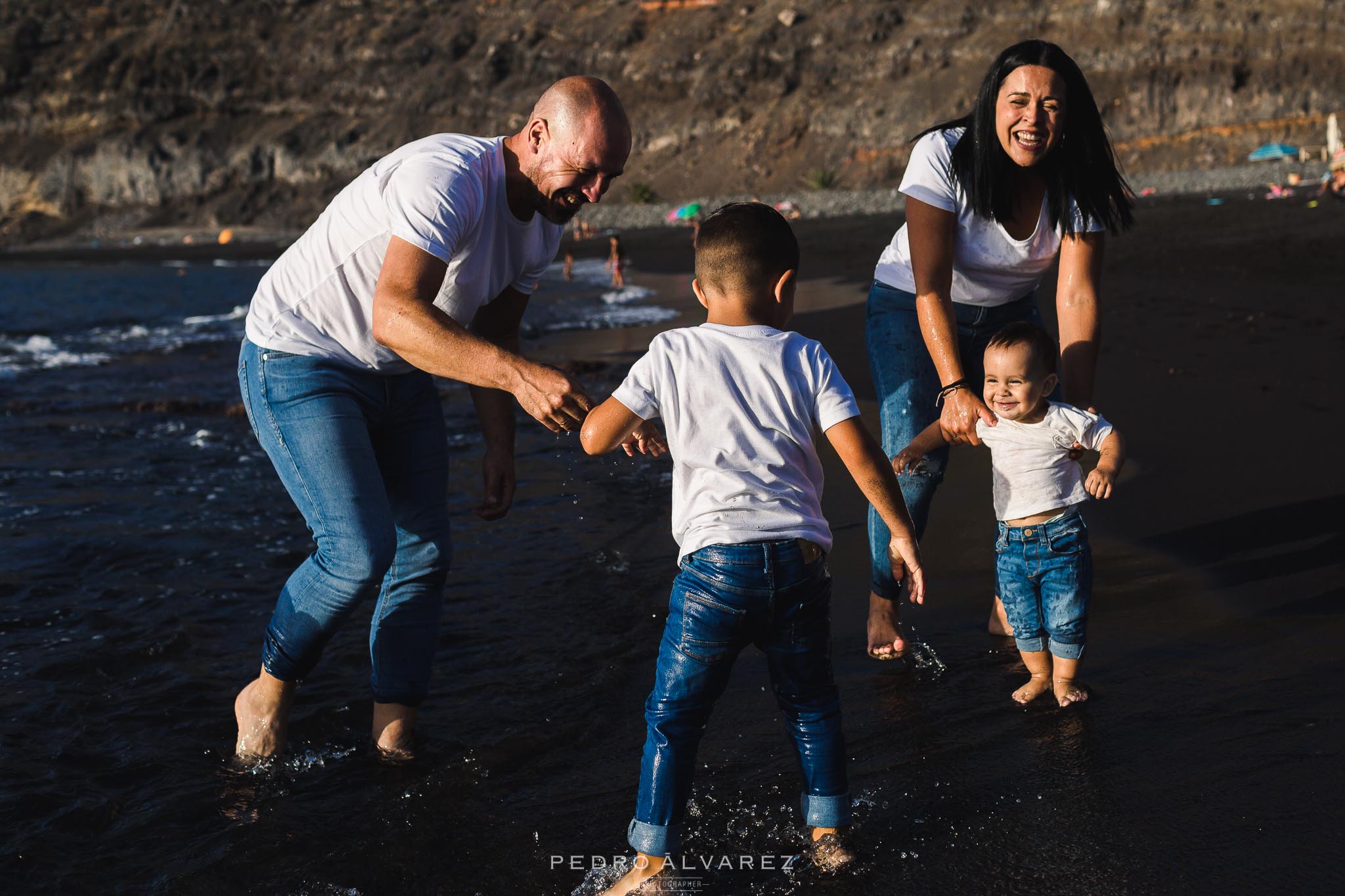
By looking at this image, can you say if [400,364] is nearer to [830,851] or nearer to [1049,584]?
[830,851]

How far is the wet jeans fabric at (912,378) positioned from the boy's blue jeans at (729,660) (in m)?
1.25

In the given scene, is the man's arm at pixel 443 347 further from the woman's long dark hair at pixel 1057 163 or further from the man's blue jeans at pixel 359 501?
the woman's long dark hair at pixel 1057 163

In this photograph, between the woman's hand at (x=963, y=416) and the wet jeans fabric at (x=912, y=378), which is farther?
the wet jeans fabric at (x=912, y=378)

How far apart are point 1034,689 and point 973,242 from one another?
4.84ft

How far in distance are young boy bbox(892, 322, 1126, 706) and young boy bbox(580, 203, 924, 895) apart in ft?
3.15

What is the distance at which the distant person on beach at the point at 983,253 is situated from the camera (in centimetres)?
364

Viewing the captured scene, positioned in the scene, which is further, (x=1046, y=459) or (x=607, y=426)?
(x=1046, y=459)

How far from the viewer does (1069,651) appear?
11.4 feet

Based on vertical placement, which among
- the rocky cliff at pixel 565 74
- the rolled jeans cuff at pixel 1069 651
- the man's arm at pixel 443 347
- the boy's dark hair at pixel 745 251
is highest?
the rocky cliff at pixel 565 74

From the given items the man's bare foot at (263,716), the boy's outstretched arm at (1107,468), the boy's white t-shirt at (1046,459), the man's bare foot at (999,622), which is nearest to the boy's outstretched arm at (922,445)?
the boy's white t-shirt at (1046,459)

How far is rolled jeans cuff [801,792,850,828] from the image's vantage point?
275cm

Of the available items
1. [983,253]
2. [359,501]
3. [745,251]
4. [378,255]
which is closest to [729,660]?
[745,251]

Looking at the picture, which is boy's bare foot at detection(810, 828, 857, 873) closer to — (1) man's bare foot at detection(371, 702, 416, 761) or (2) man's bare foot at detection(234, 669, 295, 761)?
(1) man's bare foot at detection(371, 702, 416, 761)

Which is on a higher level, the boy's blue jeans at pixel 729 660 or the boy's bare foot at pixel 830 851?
the boy's blue jeans at pixel 729 660
